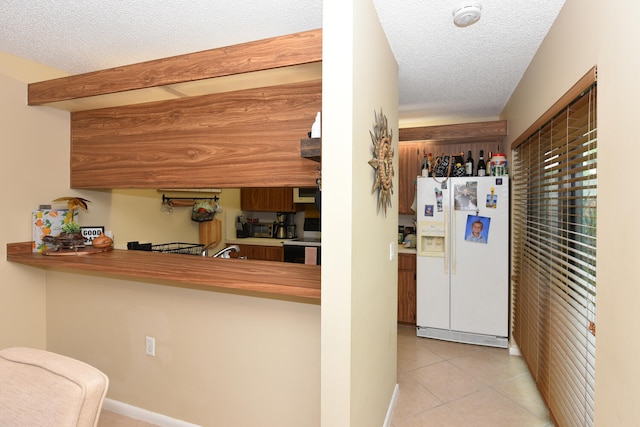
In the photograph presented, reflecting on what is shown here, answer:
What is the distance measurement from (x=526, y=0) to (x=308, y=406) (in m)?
2.39

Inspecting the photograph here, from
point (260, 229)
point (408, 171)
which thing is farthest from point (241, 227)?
point (408, 171)

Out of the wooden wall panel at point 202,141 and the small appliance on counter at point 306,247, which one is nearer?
the wooden wall panel at point 202,141

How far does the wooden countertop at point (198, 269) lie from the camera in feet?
5.66

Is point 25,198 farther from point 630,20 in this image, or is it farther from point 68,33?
point 630,20

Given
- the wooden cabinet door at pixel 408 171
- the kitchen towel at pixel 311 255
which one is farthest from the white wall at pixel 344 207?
the wooden cabinet door at pixel 408 171

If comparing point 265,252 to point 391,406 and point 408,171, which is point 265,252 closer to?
point 408,171

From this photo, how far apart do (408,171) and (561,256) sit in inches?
102

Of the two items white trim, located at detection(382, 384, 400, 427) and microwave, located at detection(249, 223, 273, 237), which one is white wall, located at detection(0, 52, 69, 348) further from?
microwave, located at detection(249, 223, 273, 237)

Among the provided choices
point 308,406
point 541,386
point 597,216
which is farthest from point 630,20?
point 541,386

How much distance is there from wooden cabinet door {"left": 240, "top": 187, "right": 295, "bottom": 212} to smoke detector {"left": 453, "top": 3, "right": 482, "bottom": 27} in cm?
347

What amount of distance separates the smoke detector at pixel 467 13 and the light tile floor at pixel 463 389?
2457mm

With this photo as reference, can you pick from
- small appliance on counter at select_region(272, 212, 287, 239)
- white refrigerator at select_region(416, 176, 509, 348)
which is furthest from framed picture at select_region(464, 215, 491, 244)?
small appliance on counter at select_region(272, 212, 287, 239)

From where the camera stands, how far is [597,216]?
1.47 m

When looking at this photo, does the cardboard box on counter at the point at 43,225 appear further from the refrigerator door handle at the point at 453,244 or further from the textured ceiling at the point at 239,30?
the refrigerator door handle at the point at 453,244
